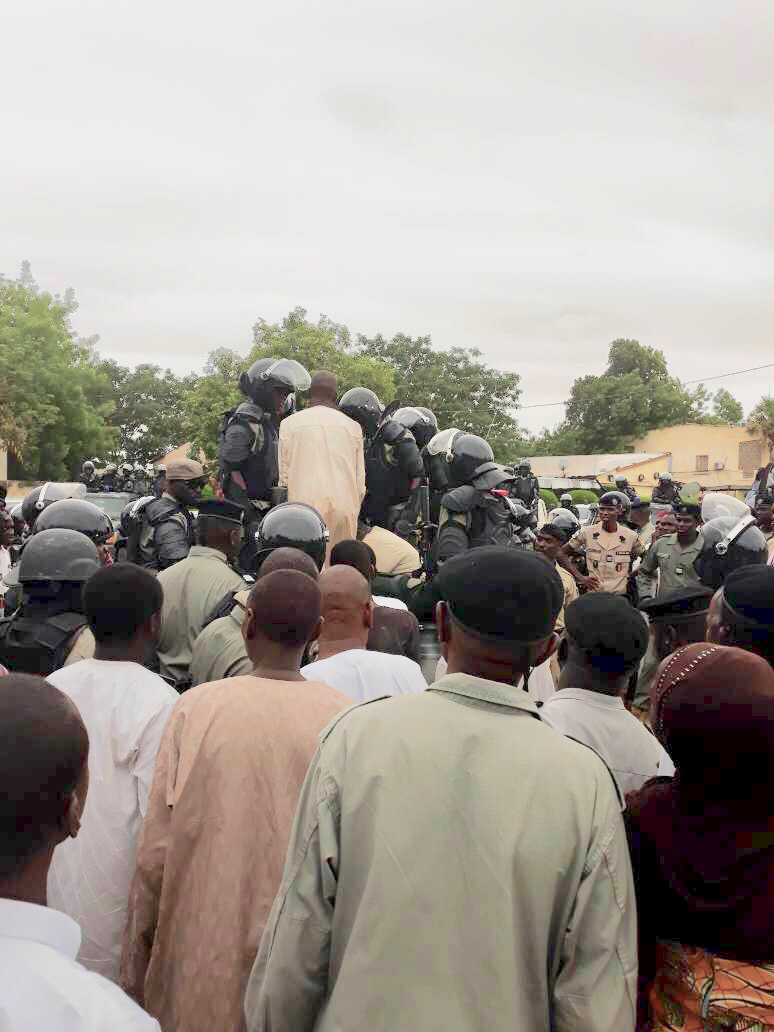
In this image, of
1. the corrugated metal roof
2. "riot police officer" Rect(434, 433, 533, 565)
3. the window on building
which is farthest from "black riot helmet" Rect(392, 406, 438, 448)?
the window on building

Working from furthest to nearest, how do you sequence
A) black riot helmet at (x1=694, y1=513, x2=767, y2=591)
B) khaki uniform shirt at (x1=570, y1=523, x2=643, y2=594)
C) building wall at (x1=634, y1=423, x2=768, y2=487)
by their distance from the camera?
building wall at (x1=634, y1=423, x2=768, y2=487), khaki uniform shirt at (x1=570, y1=523, x2=643, y2=594), black riot helmet at (x1=694, y1=513, x2=767, y2=591)

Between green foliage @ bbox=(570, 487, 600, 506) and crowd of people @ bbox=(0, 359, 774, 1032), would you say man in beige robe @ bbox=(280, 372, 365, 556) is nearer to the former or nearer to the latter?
crowd of people @ bbox=(0, 359, 774, 1032)

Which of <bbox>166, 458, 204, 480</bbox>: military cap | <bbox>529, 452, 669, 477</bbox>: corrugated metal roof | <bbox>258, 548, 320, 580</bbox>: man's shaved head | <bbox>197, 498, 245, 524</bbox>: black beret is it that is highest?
<bbox>166, 458, 204, 480</bbox>: military cap

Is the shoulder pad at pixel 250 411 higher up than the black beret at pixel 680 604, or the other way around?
the shoulder pad at pixel 250 411

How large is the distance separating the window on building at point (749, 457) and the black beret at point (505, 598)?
6077 cm

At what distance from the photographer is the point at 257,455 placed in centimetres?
841

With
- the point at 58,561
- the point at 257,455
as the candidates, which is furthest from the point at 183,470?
the point at 58,561

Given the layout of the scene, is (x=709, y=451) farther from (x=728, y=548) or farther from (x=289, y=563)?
(x=289, y=563)

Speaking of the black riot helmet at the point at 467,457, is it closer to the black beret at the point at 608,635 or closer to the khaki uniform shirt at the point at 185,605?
the khaki uniform shirt at the point at 185,605

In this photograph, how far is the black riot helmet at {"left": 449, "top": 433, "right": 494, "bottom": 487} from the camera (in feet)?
30.1

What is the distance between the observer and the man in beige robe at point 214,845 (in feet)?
9.38

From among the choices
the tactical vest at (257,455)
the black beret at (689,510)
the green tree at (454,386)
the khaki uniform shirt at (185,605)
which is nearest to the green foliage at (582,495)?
the green tree at (454,386)

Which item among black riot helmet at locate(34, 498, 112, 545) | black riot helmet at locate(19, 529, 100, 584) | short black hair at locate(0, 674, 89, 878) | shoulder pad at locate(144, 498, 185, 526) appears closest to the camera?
short black hair at locate(0, 674, 89, 878)

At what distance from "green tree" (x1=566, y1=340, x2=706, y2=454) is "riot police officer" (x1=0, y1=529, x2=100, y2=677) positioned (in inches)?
2515
